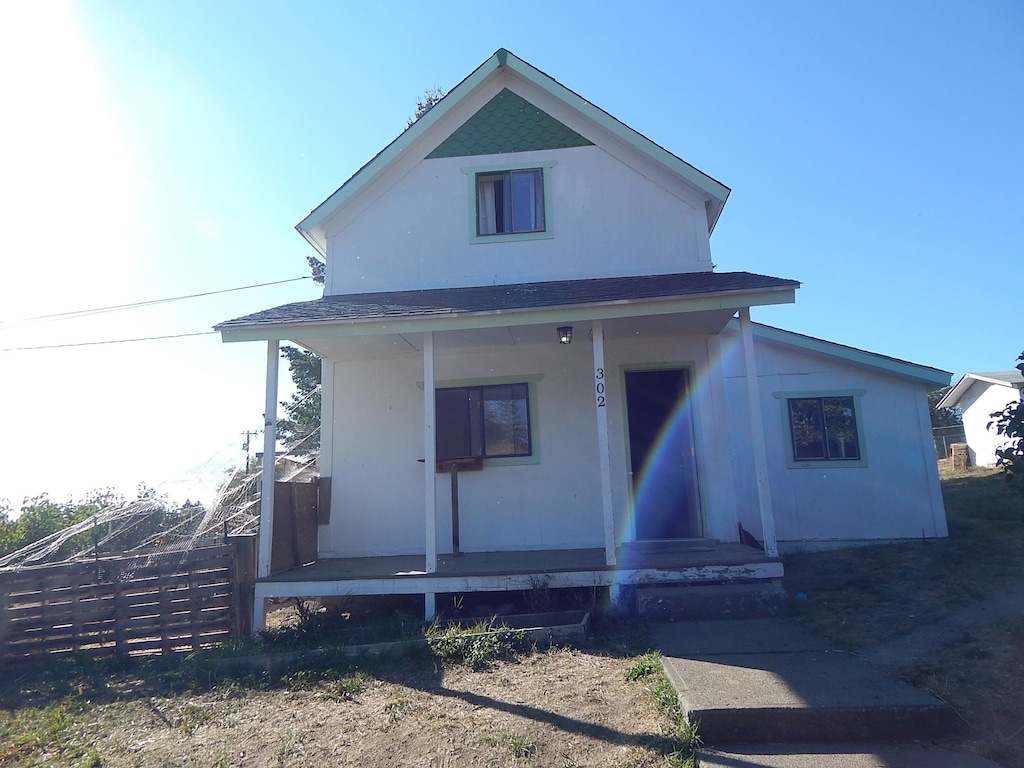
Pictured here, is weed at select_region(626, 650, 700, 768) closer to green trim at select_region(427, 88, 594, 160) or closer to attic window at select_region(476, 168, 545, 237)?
attic window at select_region(476, 168, 545, 237)

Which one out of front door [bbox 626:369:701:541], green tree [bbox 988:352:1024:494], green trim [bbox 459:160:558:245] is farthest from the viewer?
green trim [bbox 459:160:558:245]

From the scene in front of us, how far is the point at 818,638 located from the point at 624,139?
22.5 feet

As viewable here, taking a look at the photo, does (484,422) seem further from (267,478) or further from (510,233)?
(267,478)

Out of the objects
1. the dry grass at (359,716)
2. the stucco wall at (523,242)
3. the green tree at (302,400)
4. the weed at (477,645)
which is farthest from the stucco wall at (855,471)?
the green tree at (302,400)

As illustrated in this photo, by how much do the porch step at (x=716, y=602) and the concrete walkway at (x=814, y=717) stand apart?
1.72 metres

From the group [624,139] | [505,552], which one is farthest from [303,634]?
[624,139]

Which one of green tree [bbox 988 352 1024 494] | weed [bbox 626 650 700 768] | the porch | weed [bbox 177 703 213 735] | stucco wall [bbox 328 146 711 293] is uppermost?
stucco wall [bbox 328 146 711 293]

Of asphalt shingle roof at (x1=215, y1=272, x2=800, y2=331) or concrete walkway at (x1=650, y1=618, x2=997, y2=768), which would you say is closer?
concrete walkway at (x1=650, y1=618, x2=997, y2=768)

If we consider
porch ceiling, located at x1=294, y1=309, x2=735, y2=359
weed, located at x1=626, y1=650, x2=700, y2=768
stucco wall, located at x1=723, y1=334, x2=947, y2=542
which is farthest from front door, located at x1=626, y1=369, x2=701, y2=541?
weed, located at x1=626, y1=650, x2=700, y2=768

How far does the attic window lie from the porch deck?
4710 millimetres

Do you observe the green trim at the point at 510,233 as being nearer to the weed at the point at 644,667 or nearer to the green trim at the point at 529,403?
the green trim at the point at 529,403

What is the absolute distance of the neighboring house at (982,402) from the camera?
2378 cm

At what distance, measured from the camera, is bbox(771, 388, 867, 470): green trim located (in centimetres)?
991

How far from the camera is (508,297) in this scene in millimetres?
8172
